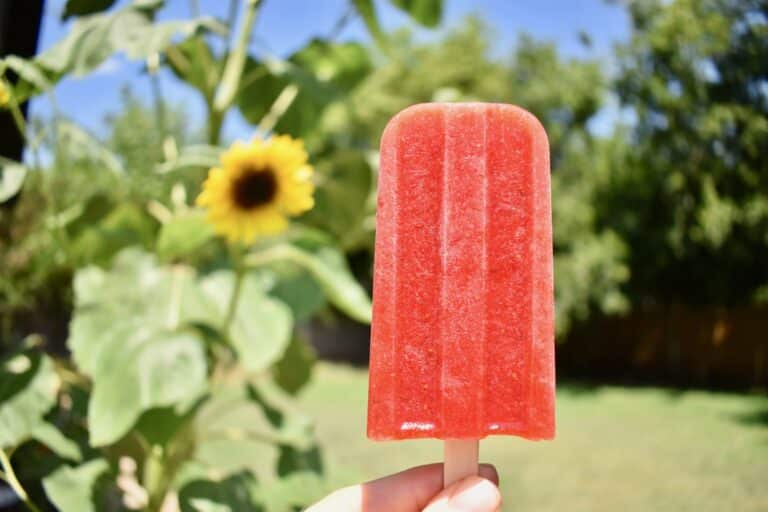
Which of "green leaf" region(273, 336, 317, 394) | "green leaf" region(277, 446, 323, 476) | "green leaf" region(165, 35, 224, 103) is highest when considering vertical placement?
"green leaf" region(165, 35, 224, 103)

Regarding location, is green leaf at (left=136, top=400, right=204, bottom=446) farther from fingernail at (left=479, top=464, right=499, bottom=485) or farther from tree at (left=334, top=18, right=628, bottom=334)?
tree at (left=334, top=18, right=628, bottom=334)

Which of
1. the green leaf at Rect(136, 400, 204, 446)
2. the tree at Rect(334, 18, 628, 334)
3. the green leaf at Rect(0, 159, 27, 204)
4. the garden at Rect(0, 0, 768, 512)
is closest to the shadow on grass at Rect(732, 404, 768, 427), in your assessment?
the garden at Rect(0, 0, 768, 512)

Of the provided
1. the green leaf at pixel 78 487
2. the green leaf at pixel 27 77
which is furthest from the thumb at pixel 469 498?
the green leaf at pixel 27 77

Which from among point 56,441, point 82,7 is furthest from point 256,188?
point 56,441

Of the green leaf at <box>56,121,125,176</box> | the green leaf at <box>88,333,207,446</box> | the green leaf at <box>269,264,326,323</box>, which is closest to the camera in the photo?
the green leaf at <box>88,333,207,446</box>

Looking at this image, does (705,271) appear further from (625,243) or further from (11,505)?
(11,505)

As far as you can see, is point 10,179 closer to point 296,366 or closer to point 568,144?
point 296,366
